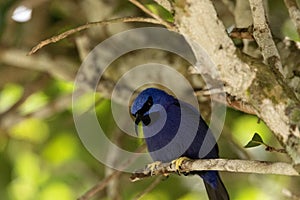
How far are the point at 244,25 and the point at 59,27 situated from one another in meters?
1.49

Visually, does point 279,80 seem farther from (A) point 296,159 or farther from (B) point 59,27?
Answer: (B) point 59,27

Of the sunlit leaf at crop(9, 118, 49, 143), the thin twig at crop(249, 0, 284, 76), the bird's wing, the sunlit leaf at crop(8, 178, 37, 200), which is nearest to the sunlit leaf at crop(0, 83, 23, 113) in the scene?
the sunlit leaf at crop(9, 118, 49, 143)

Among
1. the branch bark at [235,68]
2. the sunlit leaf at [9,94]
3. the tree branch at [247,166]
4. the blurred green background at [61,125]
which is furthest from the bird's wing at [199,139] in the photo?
the sunlit leaf at [9,94]

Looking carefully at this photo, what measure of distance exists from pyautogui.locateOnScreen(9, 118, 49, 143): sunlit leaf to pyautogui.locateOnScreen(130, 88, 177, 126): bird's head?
1.50m

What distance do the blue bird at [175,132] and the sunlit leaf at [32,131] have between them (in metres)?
1.52

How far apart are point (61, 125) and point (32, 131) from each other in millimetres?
203

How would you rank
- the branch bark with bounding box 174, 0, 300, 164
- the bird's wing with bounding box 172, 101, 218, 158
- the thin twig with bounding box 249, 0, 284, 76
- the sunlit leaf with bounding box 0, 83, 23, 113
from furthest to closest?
the sunlit leaf with bounding box 0, 83, 23, 113, the bird's wing with bounding box 172, 101, 218, 158, the thin twig with bounding box 249, 0, 284, 76, the branch bark with bounding box 174, 0, 300, 164

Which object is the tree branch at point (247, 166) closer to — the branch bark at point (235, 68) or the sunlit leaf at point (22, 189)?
the branch bark at point (235, 68)

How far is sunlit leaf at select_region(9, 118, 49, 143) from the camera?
15.7 ft

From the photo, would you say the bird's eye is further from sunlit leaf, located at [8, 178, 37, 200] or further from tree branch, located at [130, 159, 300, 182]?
sunlit leaf, located at [8, 178, 37, 200]

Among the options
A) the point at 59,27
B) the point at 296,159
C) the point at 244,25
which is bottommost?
the point at 59,27

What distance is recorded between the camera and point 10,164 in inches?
190

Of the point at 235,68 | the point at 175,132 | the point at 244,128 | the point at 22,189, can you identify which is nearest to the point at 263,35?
the point at 235,68

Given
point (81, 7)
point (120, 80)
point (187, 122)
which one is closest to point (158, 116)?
point (187, 122)
